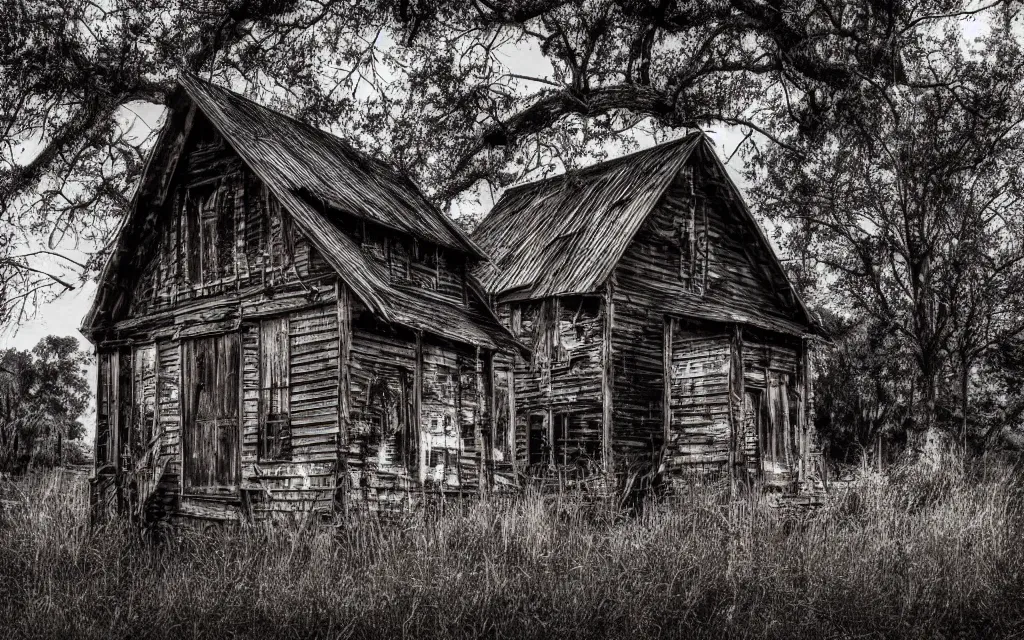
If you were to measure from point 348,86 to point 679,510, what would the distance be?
14.3m

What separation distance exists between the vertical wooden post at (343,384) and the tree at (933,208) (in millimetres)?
12840

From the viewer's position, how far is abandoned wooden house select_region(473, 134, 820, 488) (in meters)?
17.0

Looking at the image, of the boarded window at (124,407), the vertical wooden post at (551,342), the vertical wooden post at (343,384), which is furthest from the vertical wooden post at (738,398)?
the boarded window at (124,407)

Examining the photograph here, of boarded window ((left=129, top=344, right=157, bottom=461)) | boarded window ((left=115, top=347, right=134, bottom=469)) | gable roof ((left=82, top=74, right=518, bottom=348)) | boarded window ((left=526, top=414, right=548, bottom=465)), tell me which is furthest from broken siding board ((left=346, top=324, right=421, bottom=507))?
boarded window ((left=115, top=347, right=134, bottom=469))

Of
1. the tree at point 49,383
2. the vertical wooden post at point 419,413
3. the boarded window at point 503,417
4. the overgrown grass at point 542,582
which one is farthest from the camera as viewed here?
the tree at point 49,383

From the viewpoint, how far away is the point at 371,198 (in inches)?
616

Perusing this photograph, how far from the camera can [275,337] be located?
13.9 m

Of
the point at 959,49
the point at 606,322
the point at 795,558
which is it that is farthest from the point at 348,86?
the point at 795,558

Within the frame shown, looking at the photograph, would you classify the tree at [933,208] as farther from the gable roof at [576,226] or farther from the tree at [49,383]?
the tree at [49,383]

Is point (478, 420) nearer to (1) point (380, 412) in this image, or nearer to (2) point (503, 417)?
(2) point (503, 417)

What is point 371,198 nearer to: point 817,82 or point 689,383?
point 689,383

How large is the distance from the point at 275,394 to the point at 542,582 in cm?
616

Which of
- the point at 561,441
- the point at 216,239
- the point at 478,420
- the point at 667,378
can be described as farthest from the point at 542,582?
the point at 667,378

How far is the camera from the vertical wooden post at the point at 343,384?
1279 cm
